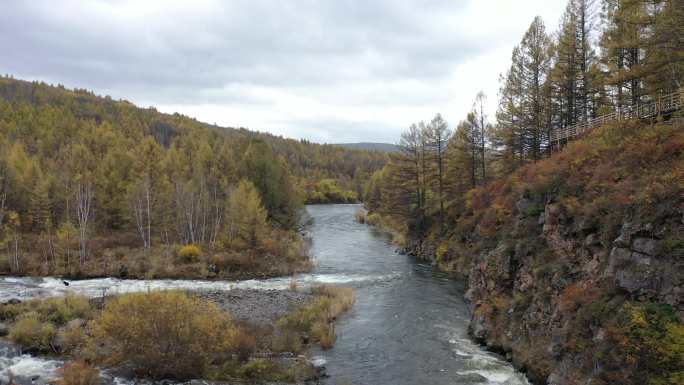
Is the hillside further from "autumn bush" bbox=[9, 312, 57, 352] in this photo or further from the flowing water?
"autumn bush" bbox=[9, 312, 57, 352]

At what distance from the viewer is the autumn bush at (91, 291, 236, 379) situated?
15086 millimetres

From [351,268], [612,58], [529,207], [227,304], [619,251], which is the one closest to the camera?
[619,251]

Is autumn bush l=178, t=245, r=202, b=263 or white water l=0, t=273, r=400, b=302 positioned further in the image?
autumn bush l=178, t=245, r=202, b=263

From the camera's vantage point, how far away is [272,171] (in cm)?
5778

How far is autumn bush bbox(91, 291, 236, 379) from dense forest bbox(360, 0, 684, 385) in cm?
1276

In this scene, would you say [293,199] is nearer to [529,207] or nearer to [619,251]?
[529,207]

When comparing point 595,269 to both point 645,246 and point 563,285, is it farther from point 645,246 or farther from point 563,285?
point 645,246

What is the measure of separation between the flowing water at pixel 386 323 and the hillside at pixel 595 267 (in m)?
1.58

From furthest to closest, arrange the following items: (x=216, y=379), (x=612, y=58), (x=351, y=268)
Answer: (x=351, y=268), (x=612, y=58), (x=216, y=379)

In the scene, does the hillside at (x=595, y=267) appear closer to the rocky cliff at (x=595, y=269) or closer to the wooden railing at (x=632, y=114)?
the rocky cliff at (x=595, y=269)

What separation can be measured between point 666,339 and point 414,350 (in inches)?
401

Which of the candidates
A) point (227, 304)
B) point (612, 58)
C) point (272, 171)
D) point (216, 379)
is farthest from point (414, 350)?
point (272, 171)

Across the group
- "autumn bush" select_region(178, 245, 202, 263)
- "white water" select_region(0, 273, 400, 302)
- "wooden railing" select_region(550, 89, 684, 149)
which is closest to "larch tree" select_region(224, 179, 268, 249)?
"autumn bush" select_region(178, 245, 202, 263)

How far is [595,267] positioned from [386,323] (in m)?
11.2
